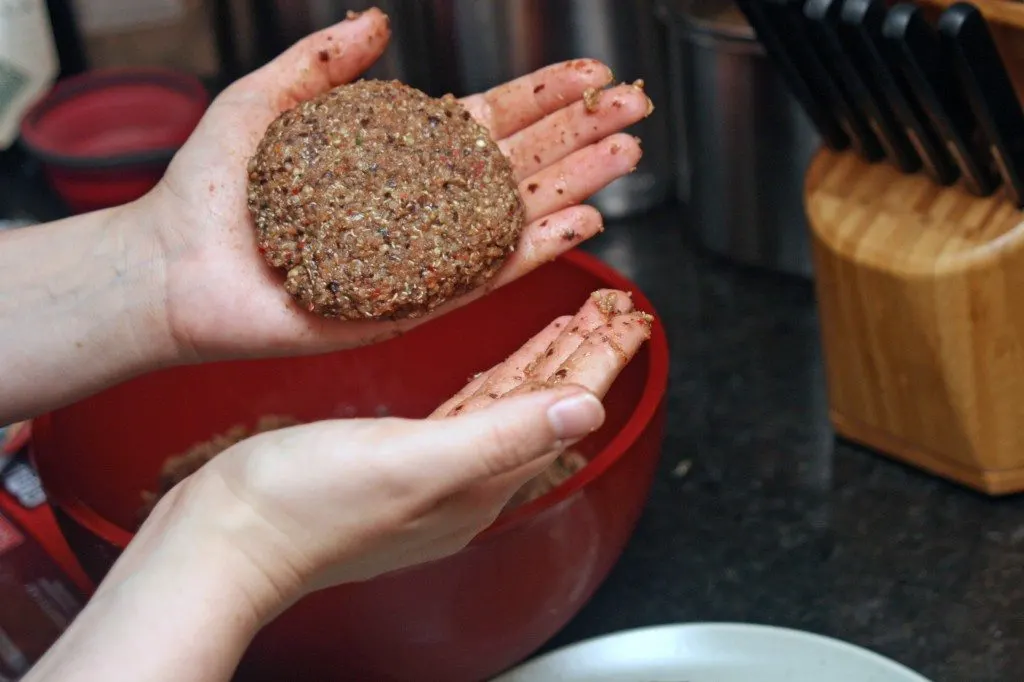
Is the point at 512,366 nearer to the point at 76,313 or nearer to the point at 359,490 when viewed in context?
the point at 359,490

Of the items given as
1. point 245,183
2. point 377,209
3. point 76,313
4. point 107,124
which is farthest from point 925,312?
point 107,124

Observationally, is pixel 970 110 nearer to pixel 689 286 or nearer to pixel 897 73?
pixel 897 73

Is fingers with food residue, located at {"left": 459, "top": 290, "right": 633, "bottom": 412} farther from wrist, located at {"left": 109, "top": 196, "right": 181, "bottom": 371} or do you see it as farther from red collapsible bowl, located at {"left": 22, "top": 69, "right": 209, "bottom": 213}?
red collapsible bowl, located at {"left": 22, "top": 69, "right": 209, "bottom": 213}

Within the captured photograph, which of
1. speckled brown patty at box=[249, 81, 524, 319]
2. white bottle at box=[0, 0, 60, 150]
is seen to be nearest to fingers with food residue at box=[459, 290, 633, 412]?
speckled brown patty at box=[249, 81, 524, 319]

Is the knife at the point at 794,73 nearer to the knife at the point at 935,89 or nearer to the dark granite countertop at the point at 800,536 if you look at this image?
the knife at the point at 935,89

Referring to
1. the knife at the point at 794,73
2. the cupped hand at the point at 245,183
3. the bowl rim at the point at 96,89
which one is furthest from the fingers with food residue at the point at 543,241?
the bowl rim at the point at 96,89

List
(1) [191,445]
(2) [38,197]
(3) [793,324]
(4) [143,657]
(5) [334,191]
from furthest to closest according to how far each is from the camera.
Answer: (2) [38,197]
(3) [793,324]
(1) [191,445]
(5) [334,191]
(4) [143,657]

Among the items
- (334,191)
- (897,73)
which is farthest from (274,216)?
Answer: (897,73)

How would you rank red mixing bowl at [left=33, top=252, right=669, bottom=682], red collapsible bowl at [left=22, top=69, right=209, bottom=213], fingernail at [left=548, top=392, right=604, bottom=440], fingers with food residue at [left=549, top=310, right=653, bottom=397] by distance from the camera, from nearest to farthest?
fingernail at [left=548, top=392, right=604, bottom=440], fingers with food residue at [left=549, top=310, right=653, bottom=397], red mixing bowl at [left=33, top=252, right=669, bottom=682], red collapsible bowl at [left=22, top=69, right=209, bottom=213]
